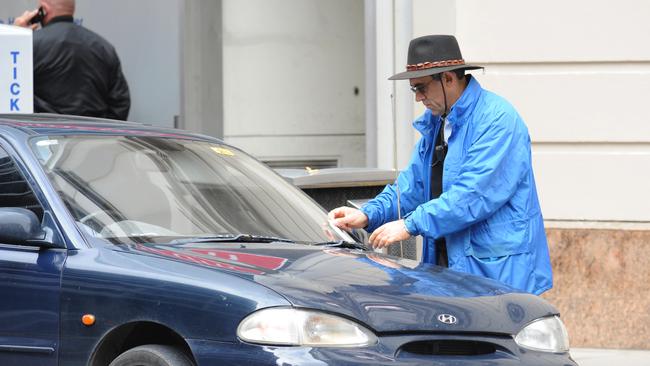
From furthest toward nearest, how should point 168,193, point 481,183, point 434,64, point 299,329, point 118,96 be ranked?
A: point 118,96 → point 434,64 → point 481,183 → point 168,193 → point 299,329

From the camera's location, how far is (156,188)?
5715mm

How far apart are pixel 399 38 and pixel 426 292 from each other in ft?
16.8

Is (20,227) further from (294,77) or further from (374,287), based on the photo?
(294,77)

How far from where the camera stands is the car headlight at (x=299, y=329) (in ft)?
15.3

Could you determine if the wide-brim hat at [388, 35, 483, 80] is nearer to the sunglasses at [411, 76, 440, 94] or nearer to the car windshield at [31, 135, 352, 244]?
the sunglasses at [411, 76, 440, 94]

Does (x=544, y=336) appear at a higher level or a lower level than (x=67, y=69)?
lower

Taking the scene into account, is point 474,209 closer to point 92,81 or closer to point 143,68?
point 92,81

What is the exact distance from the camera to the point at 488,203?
5.89 meters

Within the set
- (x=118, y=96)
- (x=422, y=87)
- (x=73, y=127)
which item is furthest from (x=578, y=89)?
(x=73, y=127)

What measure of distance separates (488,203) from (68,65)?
4.57 meters

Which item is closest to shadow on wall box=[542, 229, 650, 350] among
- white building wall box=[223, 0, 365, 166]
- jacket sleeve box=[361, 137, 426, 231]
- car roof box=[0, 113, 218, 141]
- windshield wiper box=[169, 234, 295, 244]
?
white building wall box=[223, 0, 365, 166]

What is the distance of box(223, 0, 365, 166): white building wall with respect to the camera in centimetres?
1145

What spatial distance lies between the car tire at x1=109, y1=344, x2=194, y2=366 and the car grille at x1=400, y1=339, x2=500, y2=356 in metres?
0.75

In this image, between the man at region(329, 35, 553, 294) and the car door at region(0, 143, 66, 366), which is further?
the man at region(329, 35, 553, 294)
